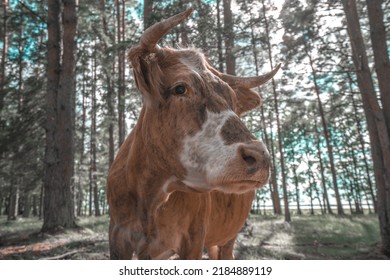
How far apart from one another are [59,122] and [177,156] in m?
8.62

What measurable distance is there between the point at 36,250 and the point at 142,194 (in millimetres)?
5544

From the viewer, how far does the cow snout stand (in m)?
1.93

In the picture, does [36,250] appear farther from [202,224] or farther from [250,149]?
[250,149]

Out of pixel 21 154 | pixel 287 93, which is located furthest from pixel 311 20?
pixel 21 154

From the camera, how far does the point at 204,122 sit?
232 centimetres

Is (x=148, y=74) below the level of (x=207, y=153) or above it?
above

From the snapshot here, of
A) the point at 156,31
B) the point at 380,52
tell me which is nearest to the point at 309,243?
the point at 380,52

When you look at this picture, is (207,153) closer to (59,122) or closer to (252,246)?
(252,246)

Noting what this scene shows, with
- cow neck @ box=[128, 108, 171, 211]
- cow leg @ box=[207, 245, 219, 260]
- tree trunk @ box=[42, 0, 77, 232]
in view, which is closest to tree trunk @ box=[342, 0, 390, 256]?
cow leg @ box=[207, 245, 219, 260]

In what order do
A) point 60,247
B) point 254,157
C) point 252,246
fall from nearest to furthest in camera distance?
point 254,157 → point 60,247 → point 252,246

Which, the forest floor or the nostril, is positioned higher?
the nostril

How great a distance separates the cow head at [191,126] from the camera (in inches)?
78.2

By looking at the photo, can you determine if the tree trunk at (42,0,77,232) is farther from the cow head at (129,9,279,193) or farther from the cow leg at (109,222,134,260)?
the cow head at (129,9,279,193)

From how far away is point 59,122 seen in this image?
9.93 m
